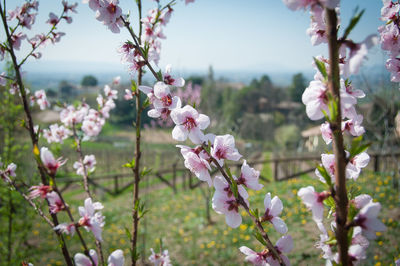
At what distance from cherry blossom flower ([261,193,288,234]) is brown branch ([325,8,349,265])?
0.83ft

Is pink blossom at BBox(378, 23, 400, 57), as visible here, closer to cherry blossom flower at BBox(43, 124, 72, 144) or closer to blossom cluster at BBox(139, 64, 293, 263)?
blossom cluster at BBox(139, 64, 293, 263)

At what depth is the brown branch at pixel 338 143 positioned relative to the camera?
2.13 ft

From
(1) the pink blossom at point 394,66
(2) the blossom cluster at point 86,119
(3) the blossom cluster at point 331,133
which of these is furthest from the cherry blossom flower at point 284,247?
(2) the blossom cluster at point 86,119

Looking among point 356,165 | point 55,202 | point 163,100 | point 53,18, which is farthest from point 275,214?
point 53,18

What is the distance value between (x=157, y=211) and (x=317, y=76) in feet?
24.0

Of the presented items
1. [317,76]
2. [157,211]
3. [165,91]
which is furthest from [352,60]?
[157,211]

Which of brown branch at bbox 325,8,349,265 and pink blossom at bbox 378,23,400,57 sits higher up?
pink blossom at bbox 378,23,400,57

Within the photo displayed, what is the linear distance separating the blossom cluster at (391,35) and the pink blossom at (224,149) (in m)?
0.82

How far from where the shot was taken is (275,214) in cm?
95

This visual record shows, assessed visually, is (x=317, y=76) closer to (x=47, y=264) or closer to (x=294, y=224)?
(x=294, y=224)

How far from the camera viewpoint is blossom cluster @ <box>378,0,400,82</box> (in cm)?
117

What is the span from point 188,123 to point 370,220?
2.04 feet

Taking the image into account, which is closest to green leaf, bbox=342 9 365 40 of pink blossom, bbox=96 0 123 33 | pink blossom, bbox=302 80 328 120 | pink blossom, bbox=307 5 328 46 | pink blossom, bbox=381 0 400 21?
pink blossom, bbox=302 80 328 120

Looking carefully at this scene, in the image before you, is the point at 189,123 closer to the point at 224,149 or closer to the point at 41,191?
the point at 224,149
